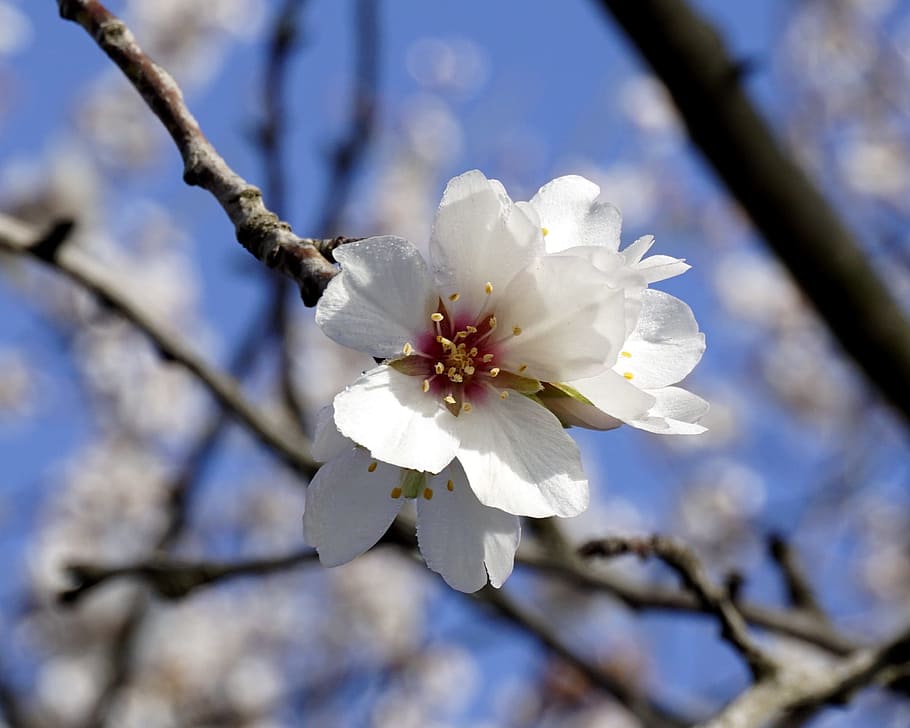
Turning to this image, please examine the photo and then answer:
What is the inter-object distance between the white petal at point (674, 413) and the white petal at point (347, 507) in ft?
0.71

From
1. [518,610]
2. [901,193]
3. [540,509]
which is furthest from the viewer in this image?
[901,193]

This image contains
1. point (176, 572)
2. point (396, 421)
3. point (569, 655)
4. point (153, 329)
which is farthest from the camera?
point (569, 655)

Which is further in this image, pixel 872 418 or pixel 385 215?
pixel 385 215

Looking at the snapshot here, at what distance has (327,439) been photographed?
81 centimetres

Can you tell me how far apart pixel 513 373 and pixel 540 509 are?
0.49 ft

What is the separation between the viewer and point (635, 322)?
0.83 meters

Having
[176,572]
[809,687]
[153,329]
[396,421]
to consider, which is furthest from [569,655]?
[396,421]

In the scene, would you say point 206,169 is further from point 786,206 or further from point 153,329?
point 786,206

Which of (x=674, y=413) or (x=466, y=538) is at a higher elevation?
(x=674, y=413)

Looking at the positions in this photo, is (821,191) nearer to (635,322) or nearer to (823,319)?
(823,319)

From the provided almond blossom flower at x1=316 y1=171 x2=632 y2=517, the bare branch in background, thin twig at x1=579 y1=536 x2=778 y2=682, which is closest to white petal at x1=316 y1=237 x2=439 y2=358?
almond blossom flower at x1=316 y1=171 x2=632 y2=517

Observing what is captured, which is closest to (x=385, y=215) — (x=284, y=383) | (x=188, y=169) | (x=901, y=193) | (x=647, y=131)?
(x=647, y=131)

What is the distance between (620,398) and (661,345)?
0.12 m

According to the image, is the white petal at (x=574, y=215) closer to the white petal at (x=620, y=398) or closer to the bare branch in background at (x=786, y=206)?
the white petal at (x=620, y=398)
